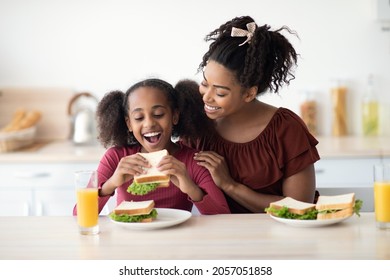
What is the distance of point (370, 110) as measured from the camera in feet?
10.8

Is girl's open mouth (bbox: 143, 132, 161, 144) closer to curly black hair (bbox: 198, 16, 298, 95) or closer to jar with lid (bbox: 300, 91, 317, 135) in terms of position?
curly black hair (bbox: 198, 16, 298, 95)

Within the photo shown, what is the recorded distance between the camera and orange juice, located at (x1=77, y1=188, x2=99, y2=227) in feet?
5.12

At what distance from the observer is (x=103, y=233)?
1.58m

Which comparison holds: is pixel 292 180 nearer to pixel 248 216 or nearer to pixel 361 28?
pixel 248 216

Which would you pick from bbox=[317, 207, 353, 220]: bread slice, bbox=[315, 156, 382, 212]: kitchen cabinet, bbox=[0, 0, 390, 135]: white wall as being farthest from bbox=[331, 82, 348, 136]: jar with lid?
bbox=[317, 207, 353, 220]: bread slice

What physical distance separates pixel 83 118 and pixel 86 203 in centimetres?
175

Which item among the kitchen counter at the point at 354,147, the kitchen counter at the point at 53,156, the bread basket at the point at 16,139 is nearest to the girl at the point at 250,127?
the kitchen counter at the point at 354,147

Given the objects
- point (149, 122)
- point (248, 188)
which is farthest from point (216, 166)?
point (149, 122)

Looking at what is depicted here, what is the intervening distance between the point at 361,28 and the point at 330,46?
176mm

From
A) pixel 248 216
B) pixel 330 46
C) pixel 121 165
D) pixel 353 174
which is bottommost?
pixel 353 174

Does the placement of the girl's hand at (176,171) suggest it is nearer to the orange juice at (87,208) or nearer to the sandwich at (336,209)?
the orange juice at (87,208)

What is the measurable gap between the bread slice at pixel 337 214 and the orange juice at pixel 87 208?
535mm

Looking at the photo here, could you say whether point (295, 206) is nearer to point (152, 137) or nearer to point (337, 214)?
point (337, 214)
